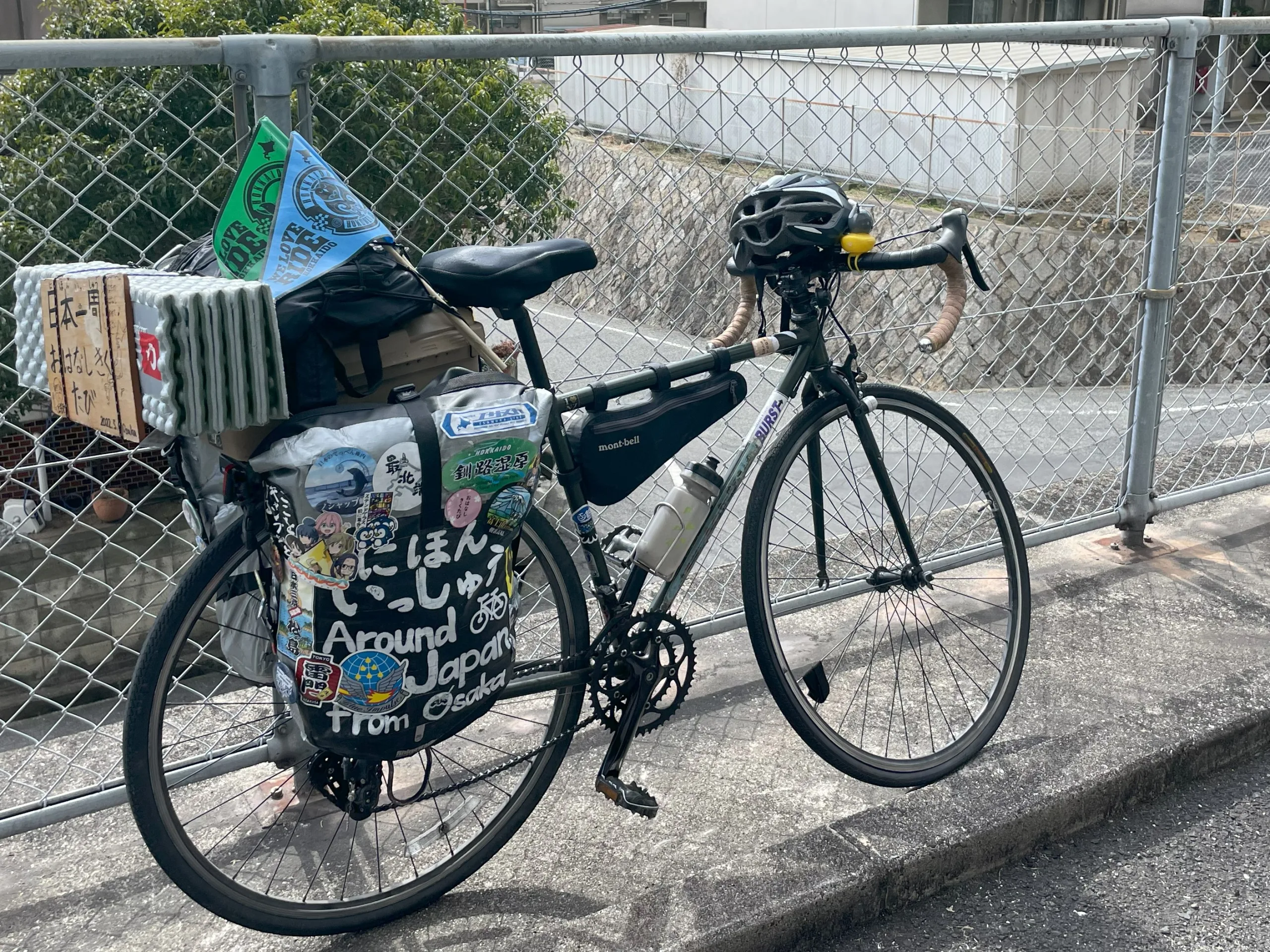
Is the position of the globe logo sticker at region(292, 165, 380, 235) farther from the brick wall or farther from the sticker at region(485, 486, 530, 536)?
the brick wall

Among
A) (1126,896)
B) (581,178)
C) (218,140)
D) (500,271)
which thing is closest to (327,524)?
(500,271)

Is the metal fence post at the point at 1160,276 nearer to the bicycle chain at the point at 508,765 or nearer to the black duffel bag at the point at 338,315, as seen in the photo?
the bicycle chain at the point at 508,765

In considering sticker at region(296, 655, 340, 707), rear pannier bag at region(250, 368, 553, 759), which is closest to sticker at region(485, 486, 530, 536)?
rear pannier bag at region(250, 368, 553, 759)

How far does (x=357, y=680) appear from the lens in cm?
188

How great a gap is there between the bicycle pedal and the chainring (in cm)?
11

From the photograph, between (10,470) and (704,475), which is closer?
(10,470)

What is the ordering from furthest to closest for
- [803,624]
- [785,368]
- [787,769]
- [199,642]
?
[803,624], [787,769], [785,368], [199,642]

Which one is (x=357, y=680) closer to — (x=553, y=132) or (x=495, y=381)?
(x=495, y=381)

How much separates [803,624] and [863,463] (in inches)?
31.0

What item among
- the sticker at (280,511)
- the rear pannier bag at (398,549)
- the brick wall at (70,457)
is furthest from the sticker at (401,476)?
the brick wall at (70,457)

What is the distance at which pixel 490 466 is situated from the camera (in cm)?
189

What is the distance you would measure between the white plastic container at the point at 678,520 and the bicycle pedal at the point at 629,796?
0.42 metres

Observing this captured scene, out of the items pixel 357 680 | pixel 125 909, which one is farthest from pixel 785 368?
pixel 125 909

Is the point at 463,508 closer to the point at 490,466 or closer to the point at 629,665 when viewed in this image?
the point at 490,466
